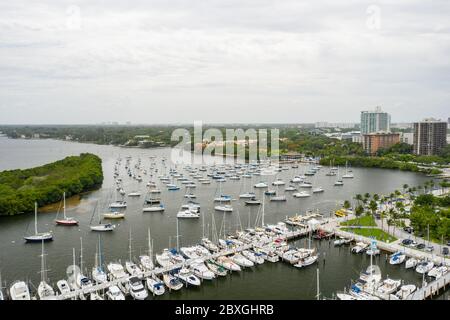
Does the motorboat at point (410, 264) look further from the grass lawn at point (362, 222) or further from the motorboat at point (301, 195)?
the motorboat at point (301, 195)

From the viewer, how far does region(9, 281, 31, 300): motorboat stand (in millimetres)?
7387

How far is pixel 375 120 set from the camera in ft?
157

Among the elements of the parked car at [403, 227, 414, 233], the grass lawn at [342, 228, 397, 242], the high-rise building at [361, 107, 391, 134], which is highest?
the high-rise building at [361, 107, 391, 134]

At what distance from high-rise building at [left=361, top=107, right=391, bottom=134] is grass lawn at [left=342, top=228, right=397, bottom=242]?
38971mm

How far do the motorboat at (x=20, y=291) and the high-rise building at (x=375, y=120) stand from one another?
45.3m

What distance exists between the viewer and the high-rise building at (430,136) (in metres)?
32.0

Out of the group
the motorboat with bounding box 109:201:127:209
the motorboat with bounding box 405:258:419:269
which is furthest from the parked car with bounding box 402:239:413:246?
the motorboat with bounding box 109:201:127:209

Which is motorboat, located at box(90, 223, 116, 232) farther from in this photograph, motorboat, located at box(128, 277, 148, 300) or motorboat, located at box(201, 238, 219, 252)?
motorboat, located at box(128, 277, 148, 300)

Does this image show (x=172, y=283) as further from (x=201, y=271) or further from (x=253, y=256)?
(x=253, y=256)
